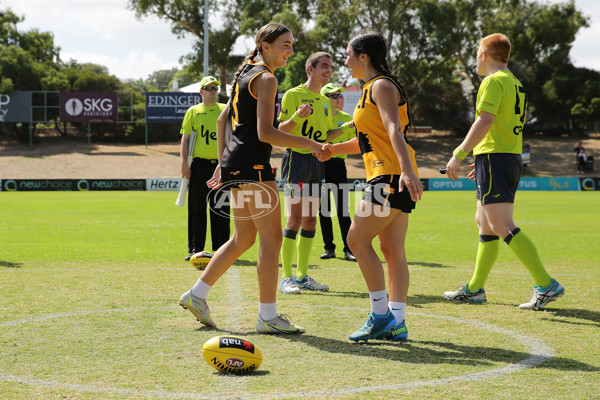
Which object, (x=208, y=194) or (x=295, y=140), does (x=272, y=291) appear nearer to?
(x=295, y=140)

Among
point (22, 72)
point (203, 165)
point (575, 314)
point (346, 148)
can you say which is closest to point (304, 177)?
point (346, 148)

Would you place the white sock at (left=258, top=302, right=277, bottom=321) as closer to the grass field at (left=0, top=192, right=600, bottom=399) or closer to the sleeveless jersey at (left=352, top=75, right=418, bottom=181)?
the grass field at (left=0, top=192, right=600, bottom=399)

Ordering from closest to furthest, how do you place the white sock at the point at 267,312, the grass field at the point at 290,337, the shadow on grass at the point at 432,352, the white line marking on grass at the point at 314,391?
the white line marking on grass at the point at 314,391
the grass field at the point at 290,337
the shadow on grass at the point at 432,352
the white sock at the point at 267,312

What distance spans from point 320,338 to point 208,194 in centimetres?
487

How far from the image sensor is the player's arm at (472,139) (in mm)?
5641

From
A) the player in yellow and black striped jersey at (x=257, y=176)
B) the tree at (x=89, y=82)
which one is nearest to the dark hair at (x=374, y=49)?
the player in yellow and black striped jersey at (x=257, y=176)

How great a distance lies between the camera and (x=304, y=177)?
23.8 ft

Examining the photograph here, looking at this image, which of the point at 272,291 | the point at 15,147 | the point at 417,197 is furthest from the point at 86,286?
the point at 15,147

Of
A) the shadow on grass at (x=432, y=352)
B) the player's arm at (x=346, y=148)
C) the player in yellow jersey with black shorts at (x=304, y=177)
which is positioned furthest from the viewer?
the player in yellow jersey with black shorts at (x=304, y=177)

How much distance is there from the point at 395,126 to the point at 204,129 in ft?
16.6

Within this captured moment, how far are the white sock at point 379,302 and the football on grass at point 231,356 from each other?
114cm

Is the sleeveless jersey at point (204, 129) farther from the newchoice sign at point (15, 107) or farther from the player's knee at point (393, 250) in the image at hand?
the newchoice sign at point (15, 107)

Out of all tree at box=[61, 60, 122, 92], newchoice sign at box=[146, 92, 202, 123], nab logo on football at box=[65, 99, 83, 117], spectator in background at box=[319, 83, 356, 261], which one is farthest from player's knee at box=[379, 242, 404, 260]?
tree at box=[61, 60, 122, 92]

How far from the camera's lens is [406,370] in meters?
4.03
